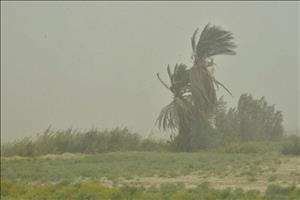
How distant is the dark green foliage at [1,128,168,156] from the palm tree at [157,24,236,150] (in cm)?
250

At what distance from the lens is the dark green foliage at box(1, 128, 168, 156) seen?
20.9 meters

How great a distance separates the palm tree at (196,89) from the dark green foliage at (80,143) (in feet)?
8.21

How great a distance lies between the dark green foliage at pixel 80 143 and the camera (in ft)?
68.5

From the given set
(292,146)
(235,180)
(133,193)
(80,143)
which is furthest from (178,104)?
(80,143)

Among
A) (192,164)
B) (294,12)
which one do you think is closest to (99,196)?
(192,164)

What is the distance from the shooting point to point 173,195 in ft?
36.4

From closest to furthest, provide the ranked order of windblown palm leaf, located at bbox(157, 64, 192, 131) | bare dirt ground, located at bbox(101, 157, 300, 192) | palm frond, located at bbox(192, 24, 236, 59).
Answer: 1. bare dirt ground, located at bbox(101, 157, 300, 192)
2. palm frond, located at bbox(192, 24, 236, 59)
3. windblown palm leaf, located at bbox(157, 64, 192, 131)

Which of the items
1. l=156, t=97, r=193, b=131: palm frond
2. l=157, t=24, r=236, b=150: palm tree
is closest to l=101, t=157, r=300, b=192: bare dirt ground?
l=156, t=97, r=193, b=131: palm frond

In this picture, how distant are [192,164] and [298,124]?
2.57m

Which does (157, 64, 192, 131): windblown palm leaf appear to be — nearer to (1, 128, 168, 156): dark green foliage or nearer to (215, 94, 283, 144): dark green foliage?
(215, 94, 283, 144): dark green foliage

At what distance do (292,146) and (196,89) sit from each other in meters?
2.93

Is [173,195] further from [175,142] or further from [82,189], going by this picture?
[175,142]

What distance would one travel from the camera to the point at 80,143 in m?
23.8

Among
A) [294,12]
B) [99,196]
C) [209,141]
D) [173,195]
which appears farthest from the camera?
[209,141]
